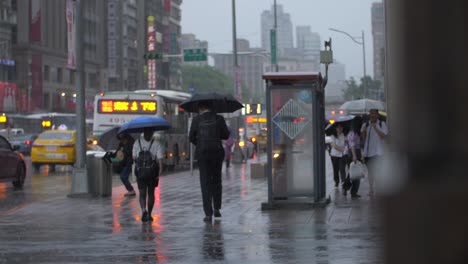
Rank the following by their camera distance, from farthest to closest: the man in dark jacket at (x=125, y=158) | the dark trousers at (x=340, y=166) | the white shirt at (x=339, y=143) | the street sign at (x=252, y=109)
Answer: the street sign at (x=252, y=109) < the dark trousers at (x=340, y=166) < the white shirt at (x=339, y=143) < the man in dark jacket at (x=125, y=158)

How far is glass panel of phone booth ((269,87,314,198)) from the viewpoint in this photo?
607 inches

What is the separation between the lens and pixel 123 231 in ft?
41.1

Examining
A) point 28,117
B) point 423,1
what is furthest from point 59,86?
point 423,1

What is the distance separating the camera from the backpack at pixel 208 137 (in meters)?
13.5

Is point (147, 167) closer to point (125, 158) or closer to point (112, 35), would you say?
point (125, 158)

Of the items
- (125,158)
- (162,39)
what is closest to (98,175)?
(125,158)

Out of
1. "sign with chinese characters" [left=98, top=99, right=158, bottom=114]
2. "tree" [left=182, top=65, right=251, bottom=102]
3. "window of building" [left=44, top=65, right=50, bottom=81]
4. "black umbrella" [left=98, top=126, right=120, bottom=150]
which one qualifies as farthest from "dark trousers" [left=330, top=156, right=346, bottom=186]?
"tree" [left=182, top=65, right=251, bottom=102]

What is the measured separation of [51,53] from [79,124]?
7129 centimetres

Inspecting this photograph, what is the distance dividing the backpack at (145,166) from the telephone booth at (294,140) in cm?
243

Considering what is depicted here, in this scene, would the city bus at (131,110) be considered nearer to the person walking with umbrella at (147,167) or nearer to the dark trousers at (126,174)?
the dark trousers at (126,174)

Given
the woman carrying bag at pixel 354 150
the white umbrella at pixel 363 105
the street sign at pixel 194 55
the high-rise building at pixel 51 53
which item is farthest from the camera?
the high-rise building at pixel 51 53

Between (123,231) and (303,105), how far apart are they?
437cm

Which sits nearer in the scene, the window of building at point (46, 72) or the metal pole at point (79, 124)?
the metal pole at point (79, 124)

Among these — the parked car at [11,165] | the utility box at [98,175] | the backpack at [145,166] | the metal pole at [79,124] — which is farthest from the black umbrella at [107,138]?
the backpack at [145,166]
